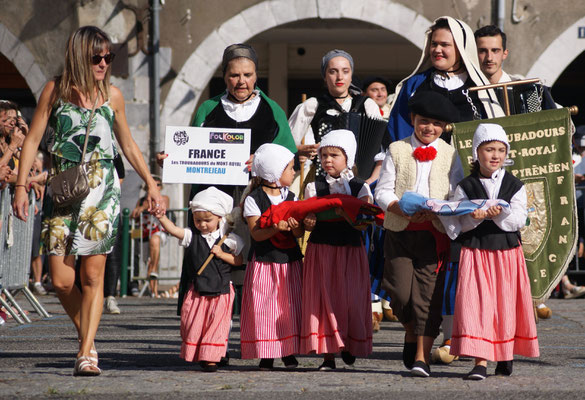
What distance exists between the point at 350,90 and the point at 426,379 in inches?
106

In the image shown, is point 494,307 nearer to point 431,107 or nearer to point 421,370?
point 421,370

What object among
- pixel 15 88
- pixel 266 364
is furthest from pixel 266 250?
pixel 15 88

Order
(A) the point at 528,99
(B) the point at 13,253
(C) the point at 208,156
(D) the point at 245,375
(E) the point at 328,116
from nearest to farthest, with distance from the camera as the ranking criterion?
1. (D) the point at 245,375
2. (C) the point at 208,156
3. (A) the point at 528,99
4. (E) the point at 328,116
5. (B) the point at 13,253

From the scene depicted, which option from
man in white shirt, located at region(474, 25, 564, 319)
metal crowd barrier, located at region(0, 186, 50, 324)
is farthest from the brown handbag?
metal crowd barrier, located at region(0, 186, 50, 324)

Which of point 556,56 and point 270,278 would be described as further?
point 556,56

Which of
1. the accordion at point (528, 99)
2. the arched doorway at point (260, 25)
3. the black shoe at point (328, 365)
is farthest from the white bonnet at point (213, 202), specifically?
the arched doorway at point (260, 25)

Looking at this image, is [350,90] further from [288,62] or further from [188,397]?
[288,62]

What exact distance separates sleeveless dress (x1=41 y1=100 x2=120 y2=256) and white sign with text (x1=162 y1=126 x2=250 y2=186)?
33.3 inches

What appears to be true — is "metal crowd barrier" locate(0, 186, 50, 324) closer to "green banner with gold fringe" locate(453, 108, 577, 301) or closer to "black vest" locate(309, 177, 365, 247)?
"black vest" locate(309, 177, 365, 247)

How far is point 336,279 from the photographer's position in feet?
21.2

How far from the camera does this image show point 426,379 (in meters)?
5.96

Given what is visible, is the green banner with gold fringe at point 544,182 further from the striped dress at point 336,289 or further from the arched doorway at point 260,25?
the arched doorway at point 260,25

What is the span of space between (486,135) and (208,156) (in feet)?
6.11

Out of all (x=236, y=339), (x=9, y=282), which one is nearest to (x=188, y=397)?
(x=236, y=339)
